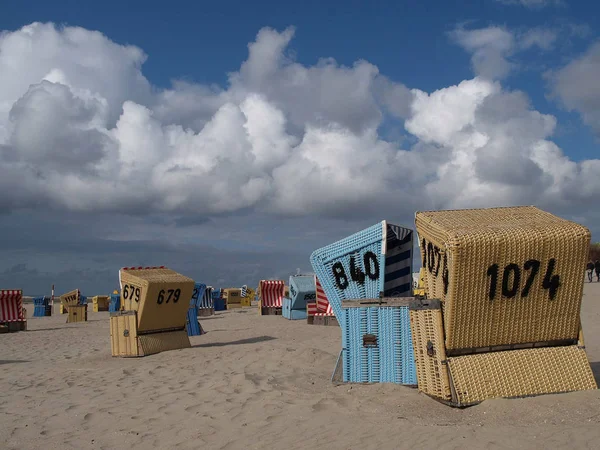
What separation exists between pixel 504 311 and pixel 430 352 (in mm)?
913

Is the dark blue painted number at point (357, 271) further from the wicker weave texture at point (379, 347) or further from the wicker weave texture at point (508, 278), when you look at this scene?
the wicker weave texture at point (508, 278)

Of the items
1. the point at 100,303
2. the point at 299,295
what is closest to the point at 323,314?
the point at 299,295

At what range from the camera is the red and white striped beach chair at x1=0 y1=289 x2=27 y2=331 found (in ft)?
74.9

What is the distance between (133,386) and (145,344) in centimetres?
364

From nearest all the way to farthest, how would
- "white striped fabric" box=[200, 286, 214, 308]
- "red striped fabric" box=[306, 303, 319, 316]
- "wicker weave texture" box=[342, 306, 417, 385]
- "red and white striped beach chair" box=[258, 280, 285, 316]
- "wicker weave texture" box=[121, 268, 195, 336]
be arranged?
"wicker weave texture" box=[342, 306, 417, 385] → "wicker weave texture" box=[121, 268, 195, 336] → "red striped fabric" box=[306, 303, 319, 316] → "red and white striped beach chair" box=[258, 280, 285, 316] → "white striped fabric" box=[200, 286, 214, 308]

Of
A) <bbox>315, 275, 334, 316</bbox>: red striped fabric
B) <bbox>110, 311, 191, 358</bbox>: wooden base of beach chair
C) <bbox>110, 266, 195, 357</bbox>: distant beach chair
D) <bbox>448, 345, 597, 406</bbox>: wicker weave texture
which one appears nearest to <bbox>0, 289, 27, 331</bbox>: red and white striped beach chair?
<bbox>315, 275, 334, 316</bbox>: red striped fabric

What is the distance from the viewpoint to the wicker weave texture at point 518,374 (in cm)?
625

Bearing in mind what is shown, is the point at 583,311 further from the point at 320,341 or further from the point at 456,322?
the point at 456,322

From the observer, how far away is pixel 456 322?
6.37 metres

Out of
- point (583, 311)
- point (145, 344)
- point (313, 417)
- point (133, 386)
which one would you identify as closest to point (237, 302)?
point (583, 311)

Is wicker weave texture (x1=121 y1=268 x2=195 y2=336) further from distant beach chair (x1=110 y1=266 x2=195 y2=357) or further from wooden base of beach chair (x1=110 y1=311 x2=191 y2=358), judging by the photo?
wooden base of beach chair (x1=110 y1=311 x2=191 y2=358)

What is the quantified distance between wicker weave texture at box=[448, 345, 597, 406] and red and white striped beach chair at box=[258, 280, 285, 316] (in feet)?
71.6

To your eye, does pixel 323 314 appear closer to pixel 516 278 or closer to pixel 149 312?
pixel 149 312

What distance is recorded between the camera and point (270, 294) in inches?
1115
